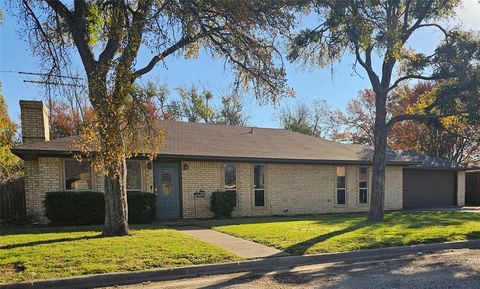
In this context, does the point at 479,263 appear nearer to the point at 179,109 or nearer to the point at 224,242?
the point at 224,242

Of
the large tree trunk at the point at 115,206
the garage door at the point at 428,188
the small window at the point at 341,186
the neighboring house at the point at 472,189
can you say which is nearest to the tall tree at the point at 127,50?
the large tree trunk at the point at 115,206

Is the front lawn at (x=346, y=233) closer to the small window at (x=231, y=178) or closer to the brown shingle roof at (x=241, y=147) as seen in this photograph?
the small window at (x=231, y=178)

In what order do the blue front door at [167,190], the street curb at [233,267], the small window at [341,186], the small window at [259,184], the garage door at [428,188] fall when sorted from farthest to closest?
1. the garage door at [428,188]
2. the small window at [341,186]
3. the small window at [259,184]
4. the blue front door at [167,190]
5. the street curb at [233,267]

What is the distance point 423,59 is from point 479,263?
9122mm

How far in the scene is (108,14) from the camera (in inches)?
441

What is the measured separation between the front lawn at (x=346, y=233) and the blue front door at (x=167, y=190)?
2508 mm

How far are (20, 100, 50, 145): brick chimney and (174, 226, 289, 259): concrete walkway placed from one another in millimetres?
7024

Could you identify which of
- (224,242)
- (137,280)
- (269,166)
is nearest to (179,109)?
(269,166)

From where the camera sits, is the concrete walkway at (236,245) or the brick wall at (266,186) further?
the brick wall at (266,186)

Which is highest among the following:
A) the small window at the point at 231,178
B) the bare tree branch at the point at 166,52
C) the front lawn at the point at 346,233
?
the bare tree branch at the point at 166,52

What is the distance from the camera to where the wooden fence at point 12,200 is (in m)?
14.9

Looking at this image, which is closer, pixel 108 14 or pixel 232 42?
pixel 232 42

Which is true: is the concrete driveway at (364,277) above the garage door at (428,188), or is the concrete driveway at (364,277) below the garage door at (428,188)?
above

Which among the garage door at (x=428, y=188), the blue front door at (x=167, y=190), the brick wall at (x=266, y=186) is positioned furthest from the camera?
the garage door at (x=428, y=188)
